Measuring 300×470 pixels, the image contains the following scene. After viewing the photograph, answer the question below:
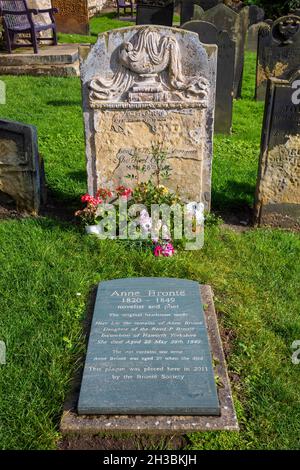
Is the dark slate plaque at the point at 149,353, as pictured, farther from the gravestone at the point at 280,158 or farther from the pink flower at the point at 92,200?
the gravestone at the point at 280,158

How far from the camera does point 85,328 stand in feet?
12.5

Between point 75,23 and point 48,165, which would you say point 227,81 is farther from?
point 75,23

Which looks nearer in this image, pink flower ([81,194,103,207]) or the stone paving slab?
the stone paving slab

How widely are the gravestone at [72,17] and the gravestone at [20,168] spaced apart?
10.4m

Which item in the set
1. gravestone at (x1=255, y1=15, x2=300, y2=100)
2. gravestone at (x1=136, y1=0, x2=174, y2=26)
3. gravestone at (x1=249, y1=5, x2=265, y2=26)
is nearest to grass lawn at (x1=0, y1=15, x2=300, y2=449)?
gravestone at (x1=255, y1=15, x2=300, y2=100)

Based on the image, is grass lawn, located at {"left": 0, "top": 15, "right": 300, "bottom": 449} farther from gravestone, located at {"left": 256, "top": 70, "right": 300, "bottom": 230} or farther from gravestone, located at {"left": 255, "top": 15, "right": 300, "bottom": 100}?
gravestone, located at {"left": 255, "top": 15, "right": 300, "bottom": 100}

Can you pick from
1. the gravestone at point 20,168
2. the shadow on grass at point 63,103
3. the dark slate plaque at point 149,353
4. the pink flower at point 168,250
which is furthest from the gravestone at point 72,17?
the dark slate plaque at point 149,353

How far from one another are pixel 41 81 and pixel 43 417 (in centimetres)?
869

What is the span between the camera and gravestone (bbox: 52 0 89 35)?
14.3 meters

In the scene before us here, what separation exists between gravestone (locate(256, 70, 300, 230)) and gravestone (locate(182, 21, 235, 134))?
3075 millimetres

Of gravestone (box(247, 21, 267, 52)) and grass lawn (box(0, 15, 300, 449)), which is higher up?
gravestone (box(247, 21, 267, 52))

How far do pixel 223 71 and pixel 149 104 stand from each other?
3468 millimetres

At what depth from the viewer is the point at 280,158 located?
201 inches

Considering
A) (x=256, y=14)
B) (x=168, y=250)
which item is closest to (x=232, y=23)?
(x=168, y=250)
